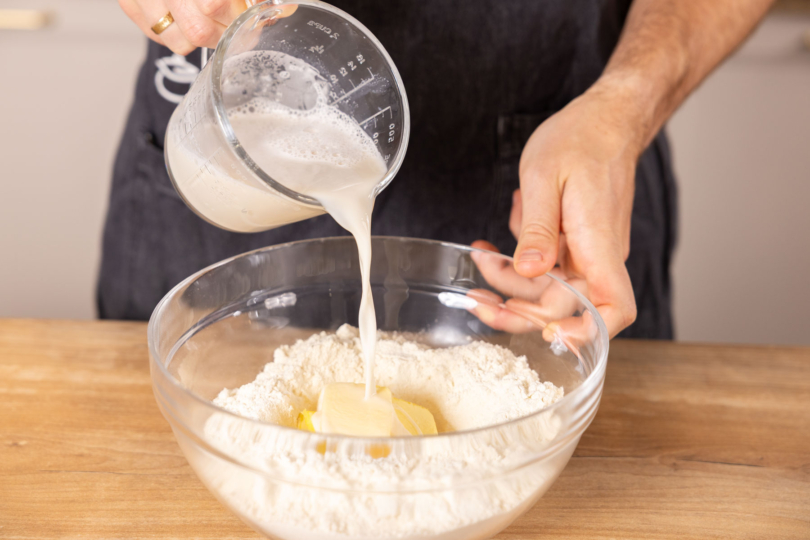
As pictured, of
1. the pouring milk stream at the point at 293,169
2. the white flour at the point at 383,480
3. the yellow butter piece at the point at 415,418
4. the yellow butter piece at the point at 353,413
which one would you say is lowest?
the yellow butter piece at the point at 415,418

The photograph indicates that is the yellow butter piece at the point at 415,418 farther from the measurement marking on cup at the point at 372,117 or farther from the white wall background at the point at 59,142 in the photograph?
the white wall background at the point at 59,142

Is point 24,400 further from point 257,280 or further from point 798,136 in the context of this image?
point 798,136

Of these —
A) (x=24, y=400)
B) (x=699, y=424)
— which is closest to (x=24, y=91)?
(x=24, y=400)

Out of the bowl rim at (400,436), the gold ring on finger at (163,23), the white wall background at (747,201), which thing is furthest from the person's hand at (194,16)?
the white wall background at (747,201)

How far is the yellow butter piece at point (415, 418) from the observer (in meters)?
0.82

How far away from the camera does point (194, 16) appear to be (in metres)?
0.81

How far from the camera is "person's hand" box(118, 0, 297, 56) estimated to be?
2.58 ft

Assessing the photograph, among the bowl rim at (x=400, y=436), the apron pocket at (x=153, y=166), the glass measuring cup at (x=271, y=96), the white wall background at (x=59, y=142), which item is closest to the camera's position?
the bowl rim at (x=400, y=436)

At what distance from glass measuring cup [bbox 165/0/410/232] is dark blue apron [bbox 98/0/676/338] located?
46 cm

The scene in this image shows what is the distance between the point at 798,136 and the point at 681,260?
0.65 metres

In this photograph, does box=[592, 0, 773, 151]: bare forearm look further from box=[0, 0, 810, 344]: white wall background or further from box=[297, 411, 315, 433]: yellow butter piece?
box=[0, 0, 810, 344]: white wall background

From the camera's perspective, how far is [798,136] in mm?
2699

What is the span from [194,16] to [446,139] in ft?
2.10

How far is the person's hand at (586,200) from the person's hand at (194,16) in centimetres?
44
